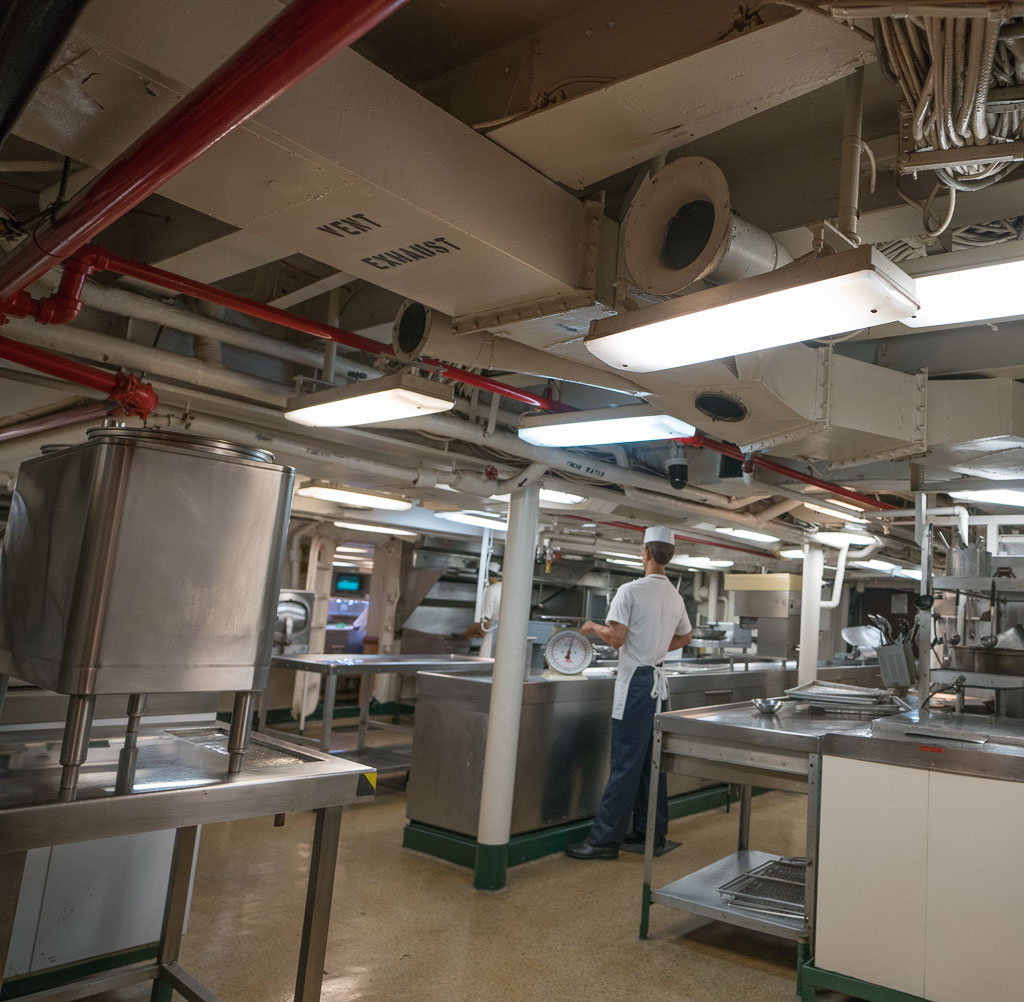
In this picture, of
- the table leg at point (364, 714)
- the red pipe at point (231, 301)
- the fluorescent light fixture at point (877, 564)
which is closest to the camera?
the red pipe at point (231, 301)

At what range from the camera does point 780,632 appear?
8.70m

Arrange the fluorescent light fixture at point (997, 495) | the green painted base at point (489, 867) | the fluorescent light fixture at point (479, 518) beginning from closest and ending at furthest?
1. the fluorescent light fixture at point (997, 495)
2. the green painted base at point (489, 867)
3. the fluorescent light fixture at point (479, 518)

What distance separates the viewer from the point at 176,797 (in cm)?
159

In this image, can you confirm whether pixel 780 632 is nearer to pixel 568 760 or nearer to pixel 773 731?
pixel 568 760

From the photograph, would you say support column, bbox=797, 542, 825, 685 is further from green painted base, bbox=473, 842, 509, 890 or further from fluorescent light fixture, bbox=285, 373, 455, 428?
fluorescent light fixture, bbox=285, 373, 455, 428

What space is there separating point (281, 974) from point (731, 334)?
275 cm

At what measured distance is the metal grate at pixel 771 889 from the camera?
11.0ft


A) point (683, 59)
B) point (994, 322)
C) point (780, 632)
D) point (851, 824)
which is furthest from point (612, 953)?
point (780, 632)

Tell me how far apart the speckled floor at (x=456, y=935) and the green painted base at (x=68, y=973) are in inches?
4.6

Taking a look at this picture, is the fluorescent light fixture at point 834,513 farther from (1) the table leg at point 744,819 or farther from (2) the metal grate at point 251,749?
(2) the metal grate at point 251,749

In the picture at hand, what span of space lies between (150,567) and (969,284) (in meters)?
1.88

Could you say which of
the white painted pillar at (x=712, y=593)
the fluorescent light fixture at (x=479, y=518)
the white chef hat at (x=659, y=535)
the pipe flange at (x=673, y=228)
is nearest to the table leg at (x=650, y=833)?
the white chef hat at (x=659, y=535)

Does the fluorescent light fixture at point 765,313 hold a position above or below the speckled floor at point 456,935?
above

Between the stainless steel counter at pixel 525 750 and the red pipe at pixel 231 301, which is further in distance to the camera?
the stainless steel counter at pixel 525 750
